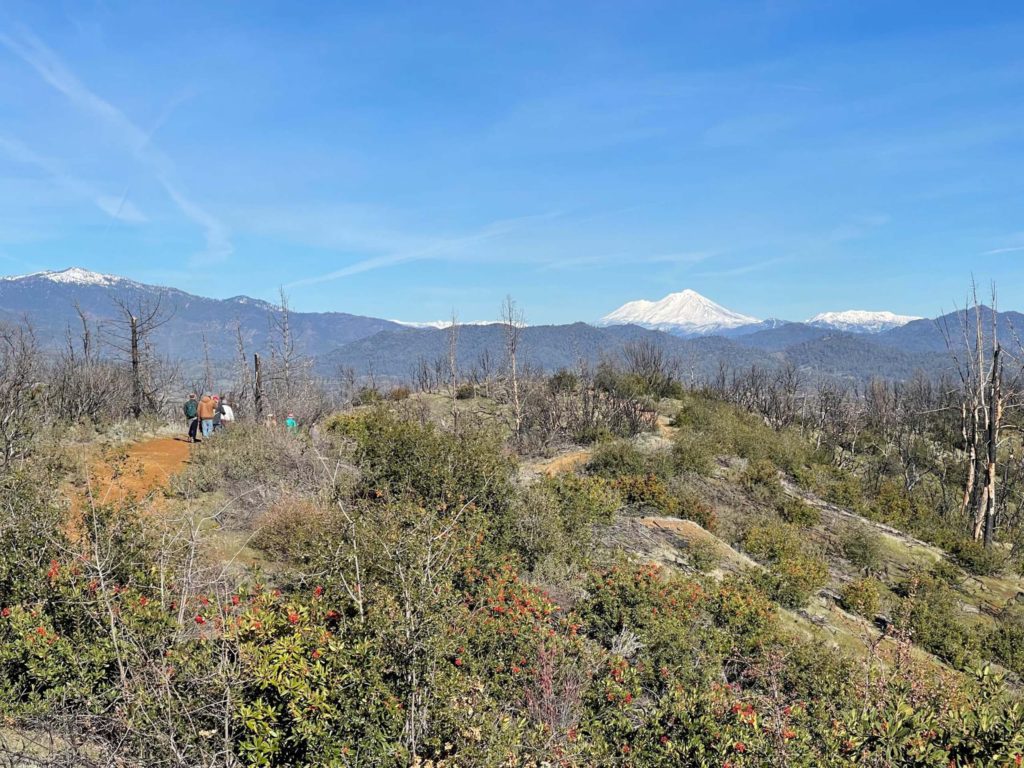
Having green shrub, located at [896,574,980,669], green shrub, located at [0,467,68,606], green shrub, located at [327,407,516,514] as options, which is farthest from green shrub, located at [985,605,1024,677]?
green shrub, located at [0,467,68,606]

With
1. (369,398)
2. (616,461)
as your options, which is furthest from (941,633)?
(369,398)

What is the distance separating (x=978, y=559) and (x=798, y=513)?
5106 mm

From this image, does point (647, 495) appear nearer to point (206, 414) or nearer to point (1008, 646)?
point (1008, 646)

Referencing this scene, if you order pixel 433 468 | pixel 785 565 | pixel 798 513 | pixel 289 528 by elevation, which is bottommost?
pixel 798 513

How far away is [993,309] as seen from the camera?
21.9 m

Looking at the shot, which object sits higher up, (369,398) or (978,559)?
(369,398)

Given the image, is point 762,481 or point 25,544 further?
point 762,481

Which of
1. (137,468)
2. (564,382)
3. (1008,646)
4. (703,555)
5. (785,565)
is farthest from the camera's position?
(564,382)

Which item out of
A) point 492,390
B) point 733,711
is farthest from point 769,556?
point 492,390

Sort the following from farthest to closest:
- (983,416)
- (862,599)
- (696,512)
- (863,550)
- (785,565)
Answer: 1. (983,416)
2. (696,512)
3. (863,550)
4. (862,599)
5. (785,565)

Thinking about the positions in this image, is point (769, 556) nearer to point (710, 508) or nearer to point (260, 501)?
point (710, 508)

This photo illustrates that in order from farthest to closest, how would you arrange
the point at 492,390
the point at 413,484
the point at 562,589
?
the point at 492,390
the point at 413,484
the point at 562,589

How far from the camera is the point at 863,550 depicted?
1596cm

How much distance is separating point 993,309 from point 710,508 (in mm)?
14018
